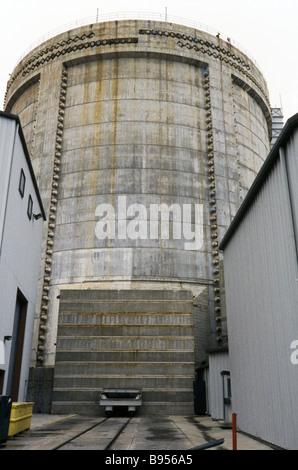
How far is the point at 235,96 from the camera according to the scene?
130 feet

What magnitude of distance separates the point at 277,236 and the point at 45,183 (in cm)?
2469

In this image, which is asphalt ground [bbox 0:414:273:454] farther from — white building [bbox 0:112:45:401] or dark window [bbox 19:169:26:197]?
dark window [bbox 19:169:26:197]

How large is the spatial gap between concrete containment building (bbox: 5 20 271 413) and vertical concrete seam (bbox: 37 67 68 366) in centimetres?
9

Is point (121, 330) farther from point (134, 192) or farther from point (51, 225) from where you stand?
point (134, 192)

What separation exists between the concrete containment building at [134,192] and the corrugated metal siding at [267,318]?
32.3 feet

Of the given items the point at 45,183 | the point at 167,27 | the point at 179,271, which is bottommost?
the point at 179,271

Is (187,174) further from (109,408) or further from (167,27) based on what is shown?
(109,408)

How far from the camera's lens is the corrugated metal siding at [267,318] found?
12477 millimetres

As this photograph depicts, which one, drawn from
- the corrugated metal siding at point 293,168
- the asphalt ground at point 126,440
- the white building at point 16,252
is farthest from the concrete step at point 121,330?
the corrugated metal siding at point 293,168

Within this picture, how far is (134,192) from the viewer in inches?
1286

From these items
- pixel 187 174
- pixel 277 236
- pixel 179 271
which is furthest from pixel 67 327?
pixel 277 236

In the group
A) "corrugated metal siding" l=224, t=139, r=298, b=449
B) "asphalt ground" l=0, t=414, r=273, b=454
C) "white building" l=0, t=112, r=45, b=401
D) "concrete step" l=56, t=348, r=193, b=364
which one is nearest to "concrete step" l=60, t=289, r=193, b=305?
"white building" l=0, t=112, r=45, b=401

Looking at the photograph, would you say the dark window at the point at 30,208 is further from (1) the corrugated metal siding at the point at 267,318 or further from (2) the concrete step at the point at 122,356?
(1) the corrugated metal siding at the point at 267,318
